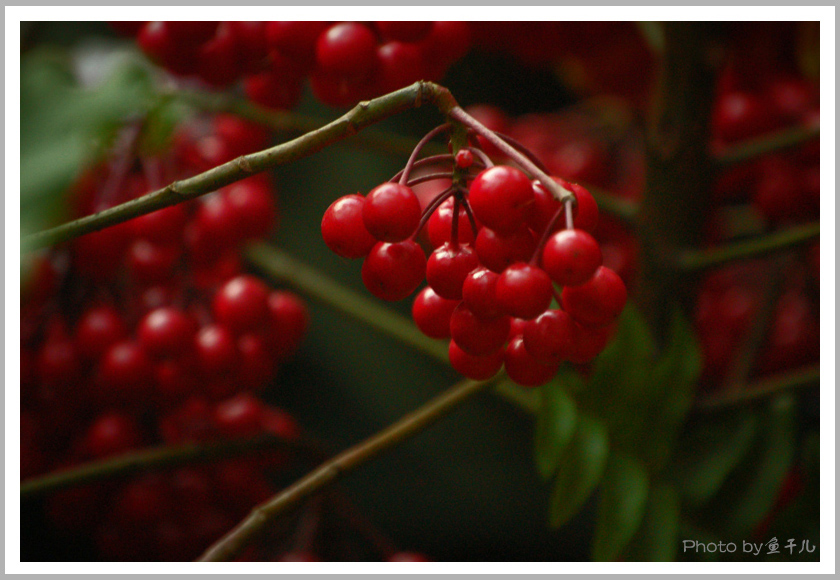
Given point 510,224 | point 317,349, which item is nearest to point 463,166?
point 510,224

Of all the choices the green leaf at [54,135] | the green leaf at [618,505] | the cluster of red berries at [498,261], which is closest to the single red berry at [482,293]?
the cluster of red berries at [498,261]

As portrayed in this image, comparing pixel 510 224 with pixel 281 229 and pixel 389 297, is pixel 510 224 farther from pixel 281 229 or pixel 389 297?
pixel 281 229

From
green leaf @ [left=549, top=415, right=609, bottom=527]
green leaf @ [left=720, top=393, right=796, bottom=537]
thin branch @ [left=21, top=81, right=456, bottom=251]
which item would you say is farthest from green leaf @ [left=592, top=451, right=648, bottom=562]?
thin branch @ [left=21, top=81, right=456, bottom=251]

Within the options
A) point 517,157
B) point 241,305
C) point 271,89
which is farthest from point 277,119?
point 517,157

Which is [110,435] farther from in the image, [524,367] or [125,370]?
[524,367]

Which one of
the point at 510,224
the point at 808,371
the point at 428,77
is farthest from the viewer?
the point at 808,371

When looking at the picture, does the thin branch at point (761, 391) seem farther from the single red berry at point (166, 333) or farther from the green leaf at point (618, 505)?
the single red berry at point (166, 333)
